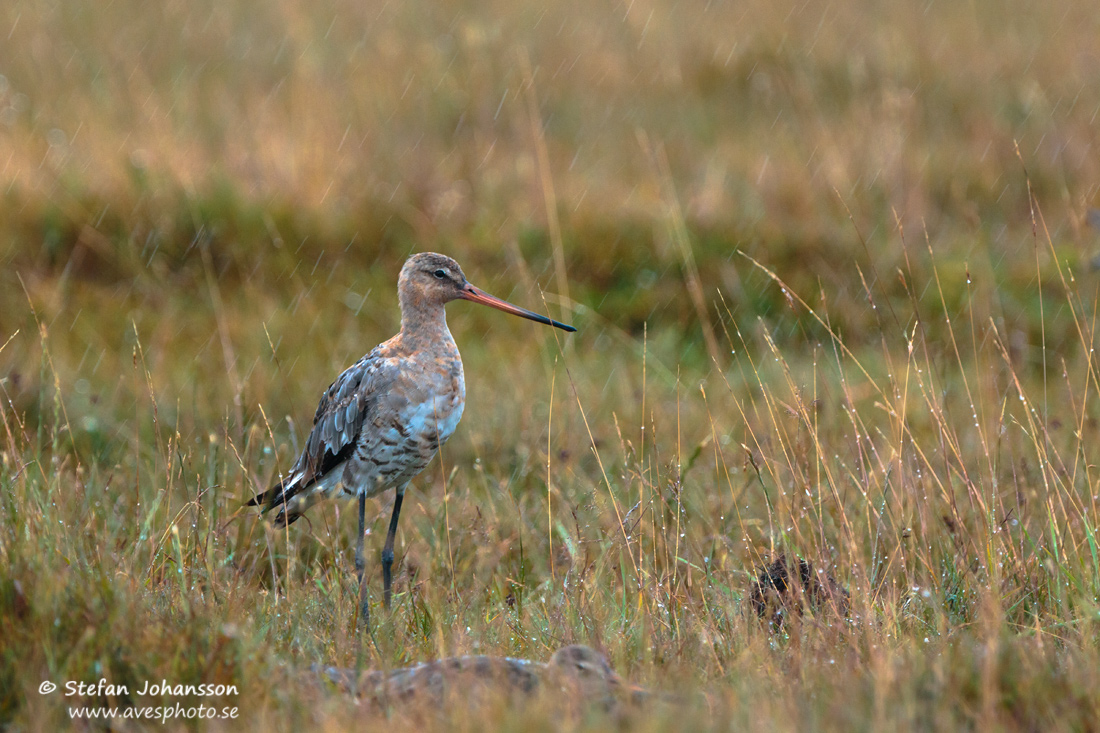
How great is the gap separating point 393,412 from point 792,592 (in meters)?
1.59

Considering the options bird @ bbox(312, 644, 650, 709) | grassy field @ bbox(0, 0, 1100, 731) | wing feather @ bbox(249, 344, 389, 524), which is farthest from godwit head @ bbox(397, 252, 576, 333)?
bird @ bbox(312, 644, 650, 709)

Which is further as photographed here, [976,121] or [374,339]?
[976,121]

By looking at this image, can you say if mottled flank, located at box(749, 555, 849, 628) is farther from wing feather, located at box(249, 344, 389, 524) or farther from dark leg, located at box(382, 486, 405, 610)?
wing feather, located at box(249, 344, 389, 524)

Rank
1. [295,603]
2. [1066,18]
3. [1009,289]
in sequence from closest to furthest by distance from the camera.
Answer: [295,603] < [1009,289] < [1066,18]

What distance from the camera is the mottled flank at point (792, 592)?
3406 mm

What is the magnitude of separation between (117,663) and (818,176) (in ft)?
22.4

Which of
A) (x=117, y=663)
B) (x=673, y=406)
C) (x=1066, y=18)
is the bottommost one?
(x=117, y=663)

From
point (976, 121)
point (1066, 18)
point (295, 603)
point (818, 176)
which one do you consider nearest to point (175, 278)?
point (295, 603)

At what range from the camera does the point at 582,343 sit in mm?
6836

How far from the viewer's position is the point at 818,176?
27.6ft

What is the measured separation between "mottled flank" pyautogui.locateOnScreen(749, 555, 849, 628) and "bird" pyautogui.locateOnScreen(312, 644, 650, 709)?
2.44 feet

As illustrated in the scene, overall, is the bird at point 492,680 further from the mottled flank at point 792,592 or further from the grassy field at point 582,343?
the mottled flank at point 792,592

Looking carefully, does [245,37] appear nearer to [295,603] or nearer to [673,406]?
[673,406]

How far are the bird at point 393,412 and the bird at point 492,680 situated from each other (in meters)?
1.19
